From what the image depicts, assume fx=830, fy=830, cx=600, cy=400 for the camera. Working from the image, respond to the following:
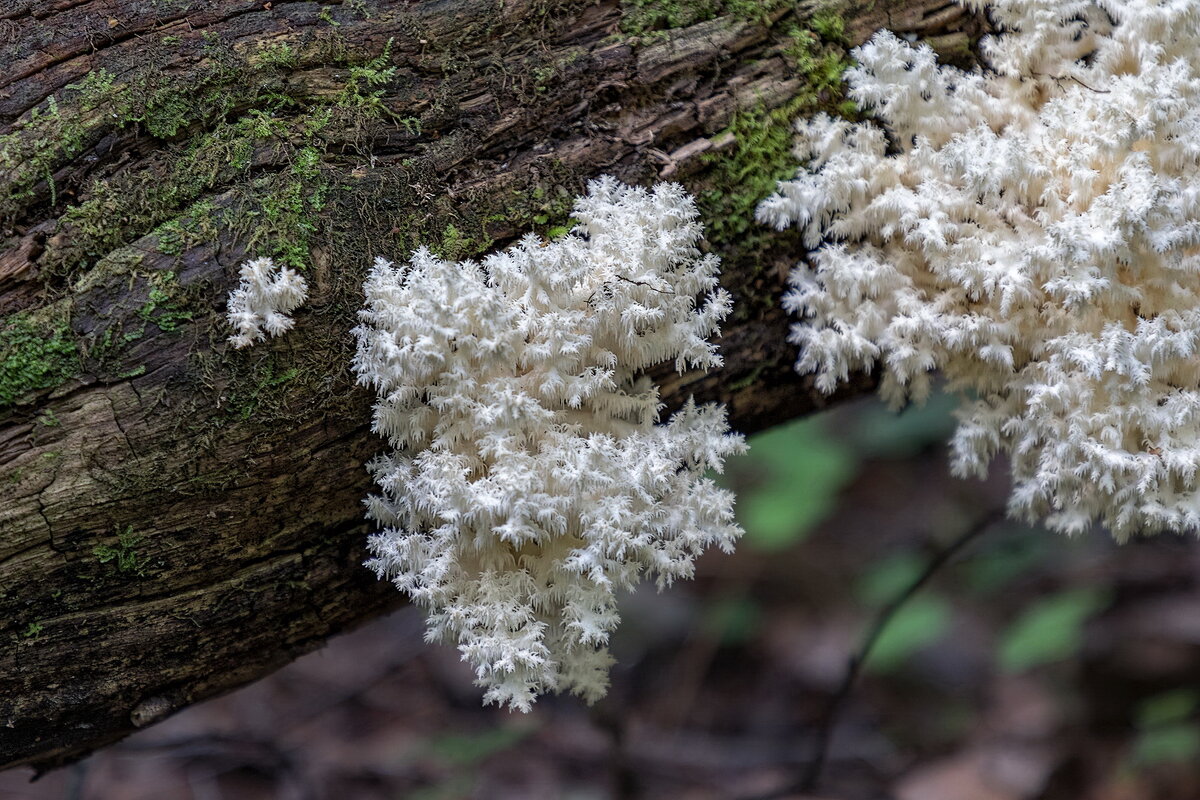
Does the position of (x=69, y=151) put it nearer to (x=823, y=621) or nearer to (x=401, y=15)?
(x=401, y=15)

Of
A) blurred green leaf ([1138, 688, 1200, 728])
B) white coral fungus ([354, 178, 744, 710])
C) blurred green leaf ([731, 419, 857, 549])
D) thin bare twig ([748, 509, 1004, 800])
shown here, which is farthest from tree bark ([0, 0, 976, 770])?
blurred green leaf ([1138, 688, 1200, 728])

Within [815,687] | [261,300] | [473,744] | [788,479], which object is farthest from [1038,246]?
[473,744]

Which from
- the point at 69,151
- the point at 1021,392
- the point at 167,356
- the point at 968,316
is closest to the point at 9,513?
the point at 167,356

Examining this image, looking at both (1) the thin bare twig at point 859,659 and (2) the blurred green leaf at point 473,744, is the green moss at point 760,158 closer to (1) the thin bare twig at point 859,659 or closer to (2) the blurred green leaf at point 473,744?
(1) the thin bare twig at point 859,659

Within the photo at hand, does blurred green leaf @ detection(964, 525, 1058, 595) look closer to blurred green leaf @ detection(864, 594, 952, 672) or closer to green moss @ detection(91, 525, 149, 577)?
blurred green leaf @ detection(864, 594, 952, 672)

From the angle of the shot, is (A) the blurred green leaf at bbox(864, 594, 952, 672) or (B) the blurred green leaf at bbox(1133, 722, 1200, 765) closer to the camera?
(B) the blurred green leaf at bbox(1133, 722, 1200, 765)
